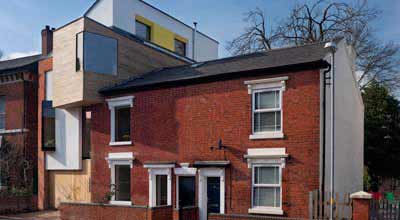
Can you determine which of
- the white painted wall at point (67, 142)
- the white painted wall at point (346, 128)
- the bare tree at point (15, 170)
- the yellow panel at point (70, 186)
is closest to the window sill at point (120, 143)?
the yellow panel at point (70, 186)

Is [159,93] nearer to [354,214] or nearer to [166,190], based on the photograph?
[166,190]

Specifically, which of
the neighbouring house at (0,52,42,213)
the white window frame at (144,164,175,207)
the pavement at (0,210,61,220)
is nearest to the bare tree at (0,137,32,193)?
the neighbouring house at (0,52,42,213)

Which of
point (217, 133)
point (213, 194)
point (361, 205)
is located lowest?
point (213, 194)

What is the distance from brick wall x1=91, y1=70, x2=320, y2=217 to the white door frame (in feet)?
0.70

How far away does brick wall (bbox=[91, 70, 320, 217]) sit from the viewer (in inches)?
612

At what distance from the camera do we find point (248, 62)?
18719 millimetres

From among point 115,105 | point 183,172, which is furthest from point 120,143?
point 183,172

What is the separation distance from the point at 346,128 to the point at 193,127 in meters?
6.09

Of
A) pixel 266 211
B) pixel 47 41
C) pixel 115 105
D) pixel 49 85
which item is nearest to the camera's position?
pixel 266 211

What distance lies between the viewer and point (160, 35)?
3331 centimetres

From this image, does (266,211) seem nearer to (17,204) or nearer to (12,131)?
(17,204)

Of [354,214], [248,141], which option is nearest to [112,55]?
[248,141]

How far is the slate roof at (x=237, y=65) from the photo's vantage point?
16.6 m

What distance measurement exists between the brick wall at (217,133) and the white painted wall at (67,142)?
1411mm
